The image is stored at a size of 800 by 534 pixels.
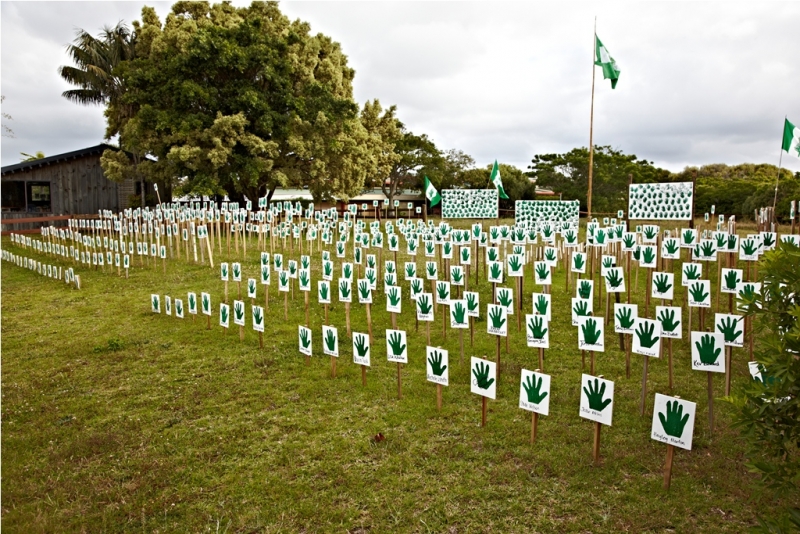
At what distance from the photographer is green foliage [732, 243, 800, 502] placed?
2141mm

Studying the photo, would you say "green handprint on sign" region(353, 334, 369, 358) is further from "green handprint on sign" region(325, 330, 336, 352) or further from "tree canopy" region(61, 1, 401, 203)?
"tree canopy" region(61, 1, 401, 203)

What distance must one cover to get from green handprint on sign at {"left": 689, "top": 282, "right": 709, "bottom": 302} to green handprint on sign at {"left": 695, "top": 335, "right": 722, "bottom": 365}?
1479 mm

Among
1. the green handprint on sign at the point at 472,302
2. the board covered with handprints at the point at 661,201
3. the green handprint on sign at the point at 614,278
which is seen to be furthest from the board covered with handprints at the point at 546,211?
the green handprint on sign at the point at 472,302

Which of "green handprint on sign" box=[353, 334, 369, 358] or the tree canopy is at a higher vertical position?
the tree canopy

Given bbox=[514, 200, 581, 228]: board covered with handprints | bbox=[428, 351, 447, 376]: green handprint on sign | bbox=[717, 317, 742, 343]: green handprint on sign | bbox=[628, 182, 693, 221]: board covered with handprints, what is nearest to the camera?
bbox=[717, 317, 742, 343]: green handprint on sign

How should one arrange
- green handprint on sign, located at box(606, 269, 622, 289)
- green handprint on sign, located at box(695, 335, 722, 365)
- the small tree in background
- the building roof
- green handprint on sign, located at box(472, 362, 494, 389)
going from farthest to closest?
the building roof < green handprint on sign, located at box(606, 269, 622, 289) < green handprint on sign, located at box(472, 362, 494, 389) < green handprint on sign, located at box(695, 335, 722, 365) < the small tree in background

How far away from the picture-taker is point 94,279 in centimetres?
1193

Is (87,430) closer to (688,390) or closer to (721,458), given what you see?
(721,458)

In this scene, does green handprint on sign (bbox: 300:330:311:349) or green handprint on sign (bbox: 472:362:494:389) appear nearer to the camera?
green handprint on sign (bbox: 472:362:494:389)

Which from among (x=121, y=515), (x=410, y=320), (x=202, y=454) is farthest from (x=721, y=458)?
(x=410, y=320)

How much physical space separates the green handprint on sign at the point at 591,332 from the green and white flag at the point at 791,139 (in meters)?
11.0

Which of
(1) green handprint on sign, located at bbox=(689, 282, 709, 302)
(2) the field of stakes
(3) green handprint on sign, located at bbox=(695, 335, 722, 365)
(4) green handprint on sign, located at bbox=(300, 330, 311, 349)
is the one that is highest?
(1) green handprint on sign, located at bbox=(689, 282, 709, 302)

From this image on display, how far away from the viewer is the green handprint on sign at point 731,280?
5.61 m

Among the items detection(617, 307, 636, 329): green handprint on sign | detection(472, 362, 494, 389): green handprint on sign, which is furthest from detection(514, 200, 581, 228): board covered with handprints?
detection(472, 362, 494, 389): green handprint on sign
